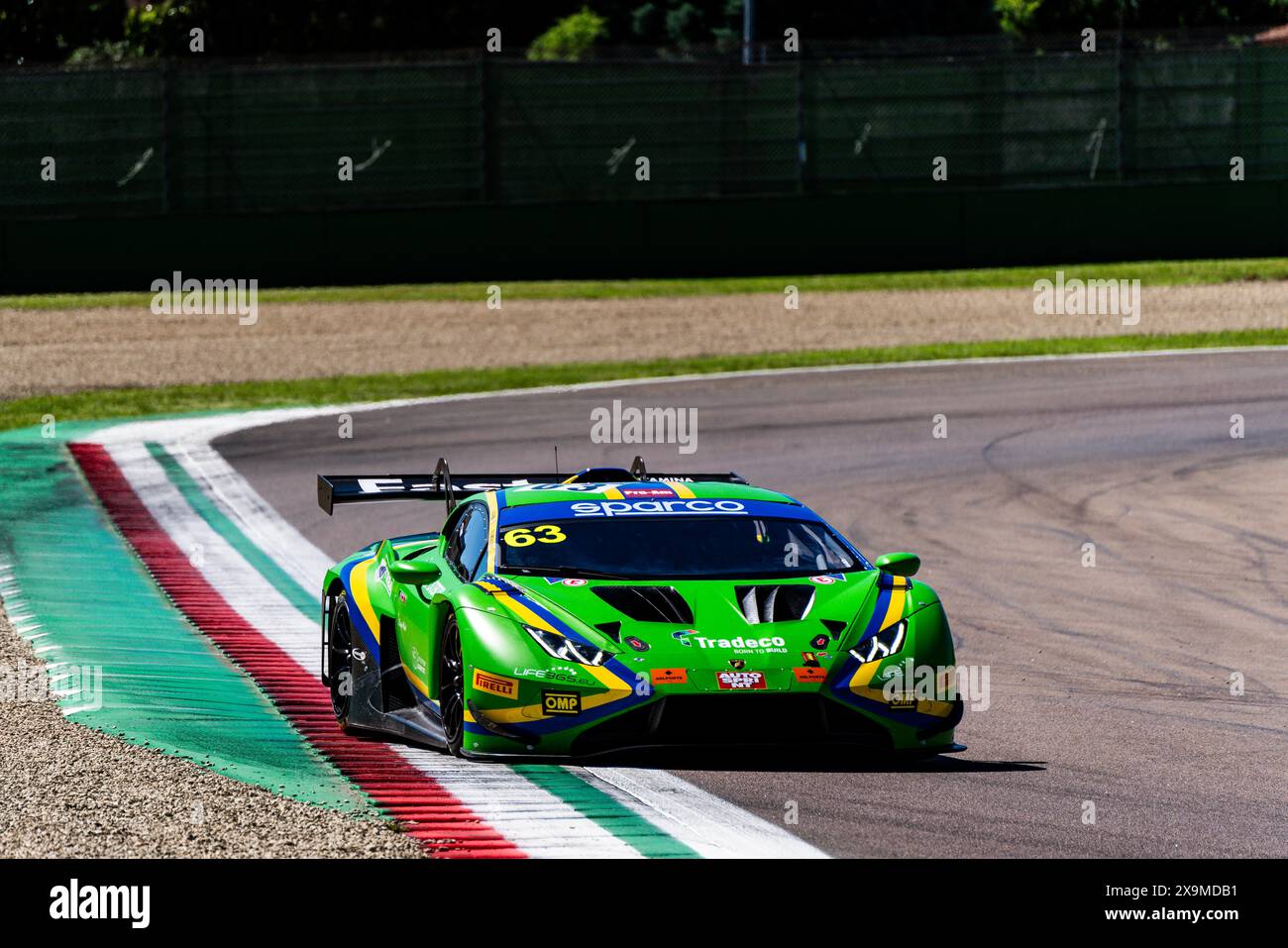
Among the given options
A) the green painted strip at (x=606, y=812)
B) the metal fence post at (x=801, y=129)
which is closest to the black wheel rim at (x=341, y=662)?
the green painted strip at (x=606, y=812)

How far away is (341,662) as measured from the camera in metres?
10.3

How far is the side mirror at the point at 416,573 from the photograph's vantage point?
9.25 metres

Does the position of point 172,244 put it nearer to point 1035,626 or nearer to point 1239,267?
point 1239,267

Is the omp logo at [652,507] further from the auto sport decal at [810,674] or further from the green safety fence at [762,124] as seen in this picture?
the green safety fence at [762,124]

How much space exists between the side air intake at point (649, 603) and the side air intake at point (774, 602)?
0.27m

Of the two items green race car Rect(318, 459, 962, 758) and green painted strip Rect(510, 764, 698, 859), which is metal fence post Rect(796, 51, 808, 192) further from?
green painted strip Rect(510, 764, 698, 859)

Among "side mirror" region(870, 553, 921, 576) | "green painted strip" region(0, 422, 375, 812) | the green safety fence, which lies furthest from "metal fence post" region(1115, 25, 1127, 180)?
"side mirror" region(870, 553, 921, 576)

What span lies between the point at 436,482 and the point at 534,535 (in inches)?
72.8

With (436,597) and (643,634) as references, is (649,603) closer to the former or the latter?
(643,634)

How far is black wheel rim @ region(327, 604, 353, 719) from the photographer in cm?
1005

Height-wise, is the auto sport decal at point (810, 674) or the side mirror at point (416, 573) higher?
the side mirror at point (416, 573)

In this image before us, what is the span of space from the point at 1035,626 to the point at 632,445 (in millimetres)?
8232
